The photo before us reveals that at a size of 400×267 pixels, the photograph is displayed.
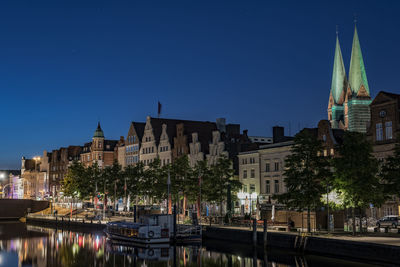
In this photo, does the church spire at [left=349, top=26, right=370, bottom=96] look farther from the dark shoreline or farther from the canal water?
the canal water

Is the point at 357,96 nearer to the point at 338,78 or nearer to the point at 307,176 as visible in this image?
the point at 338,78

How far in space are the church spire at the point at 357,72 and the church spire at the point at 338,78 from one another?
713 inches

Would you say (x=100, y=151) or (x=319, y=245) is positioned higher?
(x=100, y=151)

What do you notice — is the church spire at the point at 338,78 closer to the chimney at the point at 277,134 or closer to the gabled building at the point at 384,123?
the chimney at the point at 277,134

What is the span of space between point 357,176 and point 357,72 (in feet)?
368

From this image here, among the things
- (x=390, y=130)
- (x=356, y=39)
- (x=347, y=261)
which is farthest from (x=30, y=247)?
(x=356, y=39)

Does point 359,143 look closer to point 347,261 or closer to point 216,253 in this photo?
point 347,261

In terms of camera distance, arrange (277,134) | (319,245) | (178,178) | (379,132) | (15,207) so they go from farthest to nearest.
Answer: (15,207)
(277,134)
(178,178)
(379,132)
(319,245)

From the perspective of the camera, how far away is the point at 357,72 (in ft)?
520

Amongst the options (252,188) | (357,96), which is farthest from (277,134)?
(357,96)

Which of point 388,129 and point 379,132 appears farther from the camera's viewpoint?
point 379,132

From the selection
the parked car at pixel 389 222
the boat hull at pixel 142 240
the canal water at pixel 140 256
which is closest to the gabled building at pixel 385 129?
the parked car at pixel 389 222

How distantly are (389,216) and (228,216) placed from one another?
21.7m

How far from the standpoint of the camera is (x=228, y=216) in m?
75.8
